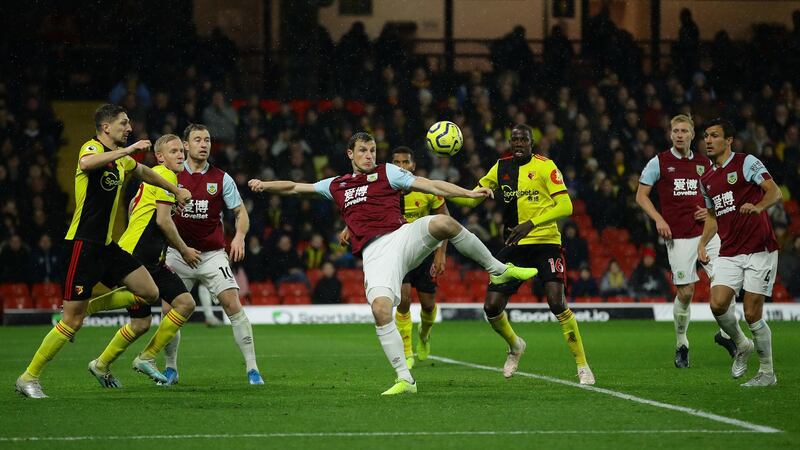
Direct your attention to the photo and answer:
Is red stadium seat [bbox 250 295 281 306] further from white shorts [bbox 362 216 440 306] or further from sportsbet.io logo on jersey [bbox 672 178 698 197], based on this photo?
white shorts [bbox 362 216 440 306]

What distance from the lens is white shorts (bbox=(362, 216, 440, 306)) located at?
31.3ft

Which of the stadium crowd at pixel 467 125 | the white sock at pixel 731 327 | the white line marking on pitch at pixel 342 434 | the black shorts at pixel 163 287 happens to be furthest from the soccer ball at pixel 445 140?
the stadium crowd at pixel 467 125

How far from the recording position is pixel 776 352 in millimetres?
14281

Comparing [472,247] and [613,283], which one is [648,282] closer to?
[613,283]

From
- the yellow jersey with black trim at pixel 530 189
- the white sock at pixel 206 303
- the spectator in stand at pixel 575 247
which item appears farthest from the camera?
the spectator in stand at pixel 575 247

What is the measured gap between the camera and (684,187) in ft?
43.7

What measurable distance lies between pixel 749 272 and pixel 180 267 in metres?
5.29

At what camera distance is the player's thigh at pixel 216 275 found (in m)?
11.0

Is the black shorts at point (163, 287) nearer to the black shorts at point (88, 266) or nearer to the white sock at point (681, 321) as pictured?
the black shorts at point (88, 266)

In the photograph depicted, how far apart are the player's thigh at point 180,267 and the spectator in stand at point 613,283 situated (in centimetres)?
1380

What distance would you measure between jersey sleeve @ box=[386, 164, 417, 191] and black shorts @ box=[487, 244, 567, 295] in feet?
5.10

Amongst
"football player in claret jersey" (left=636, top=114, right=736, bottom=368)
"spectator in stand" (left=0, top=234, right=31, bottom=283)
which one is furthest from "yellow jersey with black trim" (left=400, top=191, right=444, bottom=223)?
"spectator in stand" (left=0, top=234, right=31, bottom=283)

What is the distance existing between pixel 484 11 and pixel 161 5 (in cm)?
799

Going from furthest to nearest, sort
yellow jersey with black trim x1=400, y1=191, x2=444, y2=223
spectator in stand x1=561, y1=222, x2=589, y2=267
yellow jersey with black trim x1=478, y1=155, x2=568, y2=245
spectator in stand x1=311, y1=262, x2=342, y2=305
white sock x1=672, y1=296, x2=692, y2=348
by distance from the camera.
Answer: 1. spectator in stand x1=561, y1=222, x2=589, y2=267
2. spectator in stand x1=311, y1=262, x2=342, y2=305
3. yellow jersey with black trim x1=400, y1=191, x2=444, y2=223
4. white sock x1=672, y1=296, x2=692, y2=348
5. yellow jersey with black trim x1=478, y1=155, x2=568, y2=245
